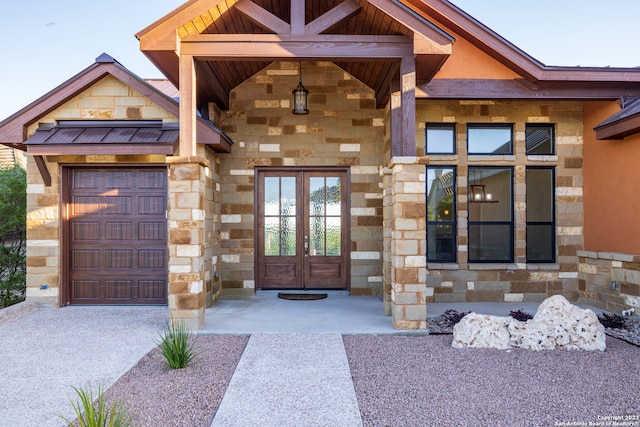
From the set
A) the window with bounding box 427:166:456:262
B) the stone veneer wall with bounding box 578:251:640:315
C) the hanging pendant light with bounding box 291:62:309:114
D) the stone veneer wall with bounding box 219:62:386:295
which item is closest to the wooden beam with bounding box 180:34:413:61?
the hanging pendant light with bounding box 291:62:309:114

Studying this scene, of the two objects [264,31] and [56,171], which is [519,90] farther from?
[56,171]

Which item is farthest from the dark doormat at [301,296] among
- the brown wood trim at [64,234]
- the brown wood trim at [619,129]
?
the brown wood trim at [619,129]

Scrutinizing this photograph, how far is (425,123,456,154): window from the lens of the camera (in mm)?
6941

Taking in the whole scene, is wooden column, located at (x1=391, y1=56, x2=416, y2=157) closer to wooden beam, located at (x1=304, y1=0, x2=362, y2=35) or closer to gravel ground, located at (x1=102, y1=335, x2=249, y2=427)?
wooden beam, located at (x1=304, y1=0, x2=362, y2=35)

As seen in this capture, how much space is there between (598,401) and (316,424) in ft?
7.73

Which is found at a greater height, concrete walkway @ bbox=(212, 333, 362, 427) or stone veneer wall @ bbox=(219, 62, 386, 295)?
stone veneer wall @ bbox=(219, 62, 386, 295)

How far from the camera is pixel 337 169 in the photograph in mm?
7254

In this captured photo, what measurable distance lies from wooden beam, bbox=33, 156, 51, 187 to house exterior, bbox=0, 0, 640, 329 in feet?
0.08

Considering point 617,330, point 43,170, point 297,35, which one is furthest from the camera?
point 43,170

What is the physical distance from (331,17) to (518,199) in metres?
4.46

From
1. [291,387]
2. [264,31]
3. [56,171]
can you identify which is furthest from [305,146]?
[291,387]

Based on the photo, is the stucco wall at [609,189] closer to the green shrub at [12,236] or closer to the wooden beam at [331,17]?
the wooden beam at [331,17]

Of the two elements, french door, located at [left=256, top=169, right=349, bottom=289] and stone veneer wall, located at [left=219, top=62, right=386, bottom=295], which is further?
french door, located at [left=256, top=169, right=349, bottom=289]

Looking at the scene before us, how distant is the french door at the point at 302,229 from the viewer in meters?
7.32
